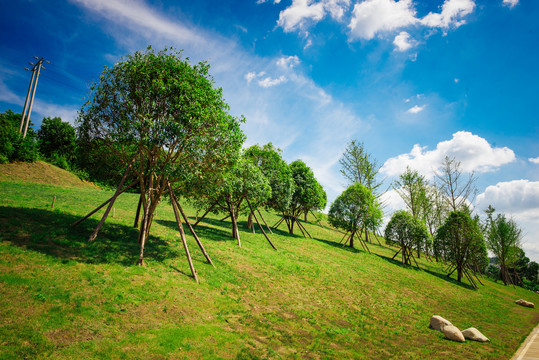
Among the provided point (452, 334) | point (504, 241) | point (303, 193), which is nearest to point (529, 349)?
point (452, 334)

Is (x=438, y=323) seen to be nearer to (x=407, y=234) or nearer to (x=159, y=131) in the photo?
(x=159, y=131)

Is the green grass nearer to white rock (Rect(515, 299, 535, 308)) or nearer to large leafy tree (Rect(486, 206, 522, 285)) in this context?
white rock (Rect(515, 299, 535, 308))

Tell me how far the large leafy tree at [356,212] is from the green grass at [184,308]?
710 inches

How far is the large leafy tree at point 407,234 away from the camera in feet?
122

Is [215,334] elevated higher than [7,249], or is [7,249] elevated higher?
[7,249]

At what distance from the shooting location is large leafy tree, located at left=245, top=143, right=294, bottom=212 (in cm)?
3319

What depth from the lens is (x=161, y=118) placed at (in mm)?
14719

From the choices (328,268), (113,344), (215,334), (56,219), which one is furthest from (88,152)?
(328,268)

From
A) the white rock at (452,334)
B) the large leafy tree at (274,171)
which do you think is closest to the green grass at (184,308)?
the white rock at (452,334)

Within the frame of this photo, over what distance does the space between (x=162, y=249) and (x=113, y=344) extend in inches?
372

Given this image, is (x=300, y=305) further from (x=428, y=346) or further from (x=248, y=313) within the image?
(x=428, y=346)

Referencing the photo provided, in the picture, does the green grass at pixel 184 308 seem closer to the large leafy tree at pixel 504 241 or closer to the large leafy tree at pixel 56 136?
the large leafy tree at pixel 504 241

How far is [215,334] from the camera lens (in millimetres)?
9023

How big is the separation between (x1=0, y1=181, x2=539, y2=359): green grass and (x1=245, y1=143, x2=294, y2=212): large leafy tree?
13.7 meters
